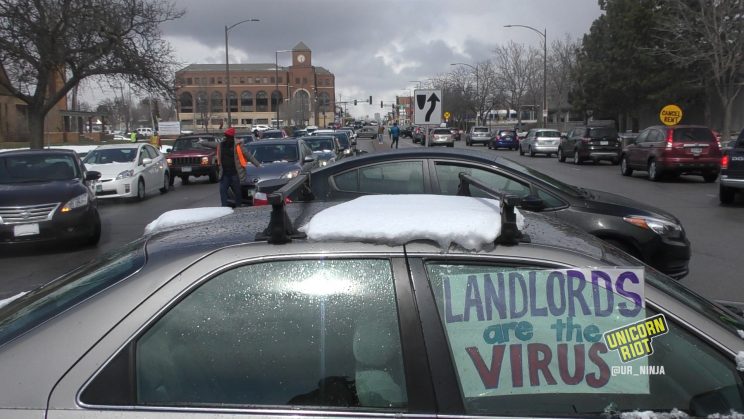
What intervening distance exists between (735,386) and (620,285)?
0.48m

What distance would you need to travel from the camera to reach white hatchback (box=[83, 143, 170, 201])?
1694cm

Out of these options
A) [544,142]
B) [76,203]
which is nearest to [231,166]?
[76,203]

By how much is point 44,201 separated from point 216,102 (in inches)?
4983

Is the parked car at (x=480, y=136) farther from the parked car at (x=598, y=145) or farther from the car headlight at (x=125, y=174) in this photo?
the car headlight at (x=125, y=174)

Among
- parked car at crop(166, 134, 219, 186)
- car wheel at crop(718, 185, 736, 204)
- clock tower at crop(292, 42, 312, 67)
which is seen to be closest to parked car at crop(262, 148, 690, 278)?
car wheel at crop(718, 185, 736, 204)

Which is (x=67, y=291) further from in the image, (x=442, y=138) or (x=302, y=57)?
(x=302, y=57)

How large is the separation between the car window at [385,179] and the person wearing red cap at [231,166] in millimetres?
6126

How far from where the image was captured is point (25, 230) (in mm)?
9477

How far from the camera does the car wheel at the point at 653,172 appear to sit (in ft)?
66.1

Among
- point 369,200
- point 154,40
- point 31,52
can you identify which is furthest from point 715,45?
point 369,200

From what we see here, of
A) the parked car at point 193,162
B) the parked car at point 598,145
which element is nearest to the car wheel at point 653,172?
the parked car at point 598,145

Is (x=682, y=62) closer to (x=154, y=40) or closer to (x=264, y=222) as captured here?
(x=154, y=40)

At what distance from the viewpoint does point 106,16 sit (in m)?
24.1

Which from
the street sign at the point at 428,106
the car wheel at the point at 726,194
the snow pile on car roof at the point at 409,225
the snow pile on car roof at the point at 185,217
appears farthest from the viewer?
the street sign at the point at 428,106
